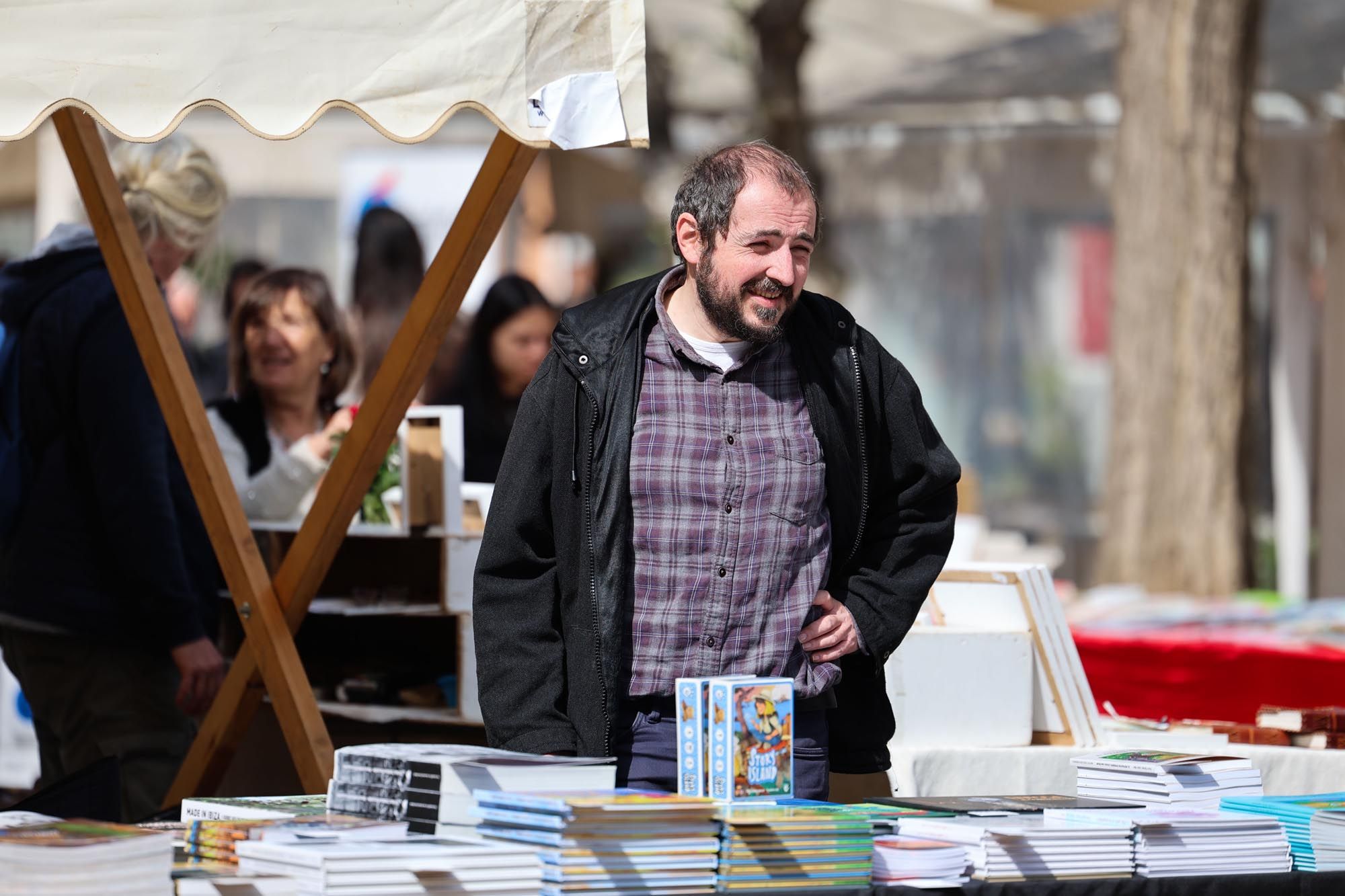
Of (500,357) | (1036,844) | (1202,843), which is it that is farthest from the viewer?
(500,357)

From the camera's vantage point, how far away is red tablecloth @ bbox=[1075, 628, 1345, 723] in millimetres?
5488

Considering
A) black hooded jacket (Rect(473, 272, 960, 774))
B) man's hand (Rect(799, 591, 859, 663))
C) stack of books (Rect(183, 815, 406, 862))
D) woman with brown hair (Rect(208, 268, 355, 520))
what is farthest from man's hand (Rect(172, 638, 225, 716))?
man's hand (Rect(799, 591, 859, 663))

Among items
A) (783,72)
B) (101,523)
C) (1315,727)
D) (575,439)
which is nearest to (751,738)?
(575,439)

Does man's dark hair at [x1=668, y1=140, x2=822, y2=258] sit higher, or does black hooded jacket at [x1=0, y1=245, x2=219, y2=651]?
man's dark hair at [x1=668, y1=140, x2=822, y2=258]

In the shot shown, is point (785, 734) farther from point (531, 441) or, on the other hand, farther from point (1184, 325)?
point (1184, 325)

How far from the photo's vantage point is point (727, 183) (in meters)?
3.01

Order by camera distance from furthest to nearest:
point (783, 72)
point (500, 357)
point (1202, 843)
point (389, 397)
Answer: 1. point (783, 72)
2. point (500, 357)
3. point (389, 397)
4. point (1202, 843)

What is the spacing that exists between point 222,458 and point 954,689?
1697 millimetres

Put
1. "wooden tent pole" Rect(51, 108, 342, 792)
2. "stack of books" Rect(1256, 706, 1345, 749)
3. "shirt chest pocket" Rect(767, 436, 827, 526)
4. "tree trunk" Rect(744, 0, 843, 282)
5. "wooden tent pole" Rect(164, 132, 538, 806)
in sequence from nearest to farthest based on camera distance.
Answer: "shirt chest pocket" Rect(767, 436, 827, 526) < "wooden tent pole" Rect(164, 132, 538, 806) < "wooden tent pole" Rect(51, 108, 342, 792) < "stack of books" Rect(1256, 706, 1345, 749) < "tree trunk" Rect(744, 0, 843, 282)

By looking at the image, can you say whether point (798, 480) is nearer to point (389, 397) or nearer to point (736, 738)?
point (736, 738)

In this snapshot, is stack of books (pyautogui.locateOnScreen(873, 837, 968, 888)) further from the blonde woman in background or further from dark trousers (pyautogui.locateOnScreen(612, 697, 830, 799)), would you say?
the blonde woman in background

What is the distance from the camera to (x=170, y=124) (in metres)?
Answer: 3.00

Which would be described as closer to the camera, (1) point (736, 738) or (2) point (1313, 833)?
(1) point (736, 738)

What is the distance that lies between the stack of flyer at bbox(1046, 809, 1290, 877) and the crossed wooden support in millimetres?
1638
